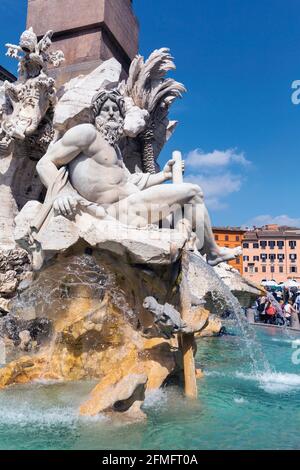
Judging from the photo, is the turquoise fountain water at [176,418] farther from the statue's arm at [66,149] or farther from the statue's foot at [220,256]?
the statue's arm at [66,149]

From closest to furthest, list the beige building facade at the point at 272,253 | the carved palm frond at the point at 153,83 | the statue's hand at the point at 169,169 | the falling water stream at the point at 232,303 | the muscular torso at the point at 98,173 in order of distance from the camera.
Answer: the muscular torso at the point at 98,173
the falling water stream at the point at 232,303
the statue's hand at the point at 169,169
the carved palm frond at the point at 153,83
the beige building facade at the point at 272,253

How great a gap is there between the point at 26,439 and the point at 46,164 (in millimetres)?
2617

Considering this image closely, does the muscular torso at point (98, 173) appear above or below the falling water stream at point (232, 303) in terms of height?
above

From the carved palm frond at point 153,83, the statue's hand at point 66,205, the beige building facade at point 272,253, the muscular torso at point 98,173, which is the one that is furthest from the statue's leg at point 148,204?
the beige building facade at point 272,253

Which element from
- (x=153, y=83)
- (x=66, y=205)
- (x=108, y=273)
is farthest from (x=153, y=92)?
(x=108, y=273)

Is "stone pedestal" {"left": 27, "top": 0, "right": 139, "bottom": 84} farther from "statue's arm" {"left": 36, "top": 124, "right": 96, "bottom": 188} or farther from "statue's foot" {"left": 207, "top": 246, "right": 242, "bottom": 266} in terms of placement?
"statue's foot" {"left": 207, "top": 246, "right": 242, "bottom": 266}

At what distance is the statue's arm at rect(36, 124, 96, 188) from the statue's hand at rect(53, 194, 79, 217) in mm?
386

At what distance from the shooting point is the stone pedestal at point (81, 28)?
6926 mm

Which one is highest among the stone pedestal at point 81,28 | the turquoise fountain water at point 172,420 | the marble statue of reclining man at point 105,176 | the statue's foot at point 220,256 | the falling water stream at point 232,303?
the stone pedestal at point 81,28

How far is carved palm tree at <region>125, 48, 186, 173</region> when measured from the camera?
23.8 feet

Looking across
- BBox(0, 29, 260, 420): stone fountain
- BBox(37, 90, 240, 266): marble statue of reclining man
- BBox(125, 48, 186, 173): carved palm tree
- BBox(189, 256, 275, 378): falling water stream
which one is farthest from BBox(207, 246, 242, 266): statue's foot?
BBox(125, 48, 186, 173): carved palm tree

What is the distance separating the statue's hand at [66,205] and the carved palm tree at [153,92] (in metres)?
3.54

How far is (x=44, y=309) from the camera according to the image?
4.40m
